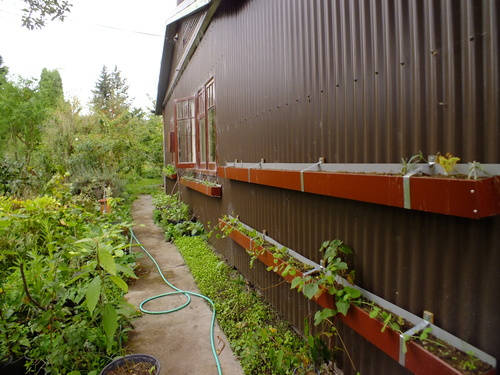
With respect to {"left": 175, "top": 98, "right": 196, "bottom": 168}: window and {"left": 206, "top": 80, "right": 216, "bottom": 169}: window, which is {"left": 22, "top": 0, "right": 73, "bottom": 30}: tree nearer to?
{"left": 206, "top": 80, "right": 216, "bottom": 169}: window

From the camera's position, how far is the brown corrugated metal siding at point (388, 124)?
1147 mm

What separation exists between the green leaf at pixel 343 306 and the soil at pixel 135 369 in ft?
4.38

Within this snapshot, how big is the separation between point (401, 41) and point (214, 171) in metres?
4.15

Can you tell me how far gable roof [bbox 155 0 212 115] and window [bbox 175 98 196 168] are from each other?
170 cm

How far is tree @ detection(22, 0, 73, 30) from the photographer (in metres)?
4.21

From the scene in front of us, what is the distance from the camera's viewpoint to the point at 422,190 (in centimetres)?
124

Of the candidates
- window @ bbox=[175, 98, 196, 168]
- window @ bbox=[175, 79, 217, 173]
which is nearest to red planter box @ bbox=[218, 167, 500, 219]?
window @ bbox=[175, 79, 217, 173]

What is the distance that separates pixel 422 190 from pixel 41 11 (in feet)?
17.3

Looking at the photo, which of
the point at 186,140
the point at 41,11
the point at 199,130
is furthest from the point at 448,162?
the point at 186,140

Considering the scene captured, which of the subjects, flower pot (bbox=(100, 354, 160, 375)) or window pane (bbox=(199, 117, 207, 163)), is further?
window pane (bbox=(199, 117, 207, 163))

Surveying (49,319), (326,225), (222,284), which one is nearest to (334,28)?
(326,225)

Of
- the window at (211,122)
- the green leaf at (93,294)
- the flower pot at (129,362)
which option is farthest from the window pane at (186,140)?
the green leaf at (93,294)

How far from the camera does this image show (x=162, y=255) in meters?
5.58

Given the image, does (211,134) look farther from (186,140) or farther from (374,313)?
(374,313)
